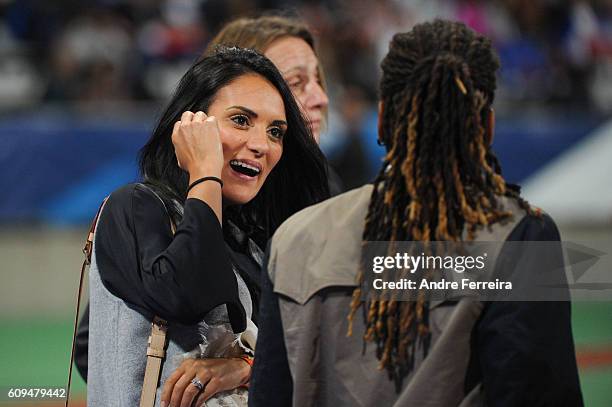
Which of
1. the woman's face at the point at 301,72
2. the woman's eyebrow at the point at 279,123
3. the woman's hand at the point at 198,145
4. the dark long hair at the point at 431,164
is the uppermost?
the woman's face at the point at 301,72

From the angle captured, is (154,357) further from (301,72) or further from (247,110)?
(301,72)

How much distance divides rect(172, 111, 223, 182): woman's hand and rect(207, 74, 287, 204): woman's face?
121mm

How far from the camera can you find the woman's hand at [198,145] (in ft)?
7.58

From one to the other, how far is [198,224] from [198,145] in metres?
0.24

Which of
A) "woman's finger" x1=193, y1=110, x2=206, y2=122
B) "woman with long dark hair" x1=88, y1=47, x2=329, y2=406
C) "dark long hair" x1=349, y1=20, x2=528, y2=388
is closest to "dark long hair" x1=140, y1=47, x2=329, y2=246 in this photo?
"woman with long dark hair" x1=88, y1=47, x2=329, y2=406

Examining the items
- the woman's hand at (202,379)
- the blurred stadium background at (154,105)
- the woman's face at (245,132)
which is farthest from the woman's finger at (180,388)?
the blurred stadium background at (154,105)

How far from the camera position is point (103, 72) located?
893 cm

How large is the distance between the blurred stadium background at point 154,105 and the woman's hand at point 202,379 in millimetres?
4678

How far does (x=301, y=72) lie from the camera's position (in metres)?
3.55

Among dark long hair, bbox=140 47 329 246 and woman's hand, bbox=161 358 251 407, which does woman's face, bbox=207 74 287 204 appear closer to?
dark long hair, bbox=140 47 329 246

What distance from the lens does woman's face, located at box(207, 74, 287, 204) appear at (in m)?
2.53

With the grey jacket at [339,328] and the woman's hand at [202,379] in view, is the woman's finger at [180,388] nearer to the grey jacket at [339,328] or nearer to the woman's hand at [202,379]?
the woman's hand at [202,379]

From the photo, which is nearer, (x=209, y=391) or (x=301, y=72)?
Answer: (x=209, y=391)

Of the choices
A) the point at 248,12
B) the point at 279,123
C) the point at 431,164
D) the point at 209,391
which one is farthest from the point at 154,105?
the point at 431,164
